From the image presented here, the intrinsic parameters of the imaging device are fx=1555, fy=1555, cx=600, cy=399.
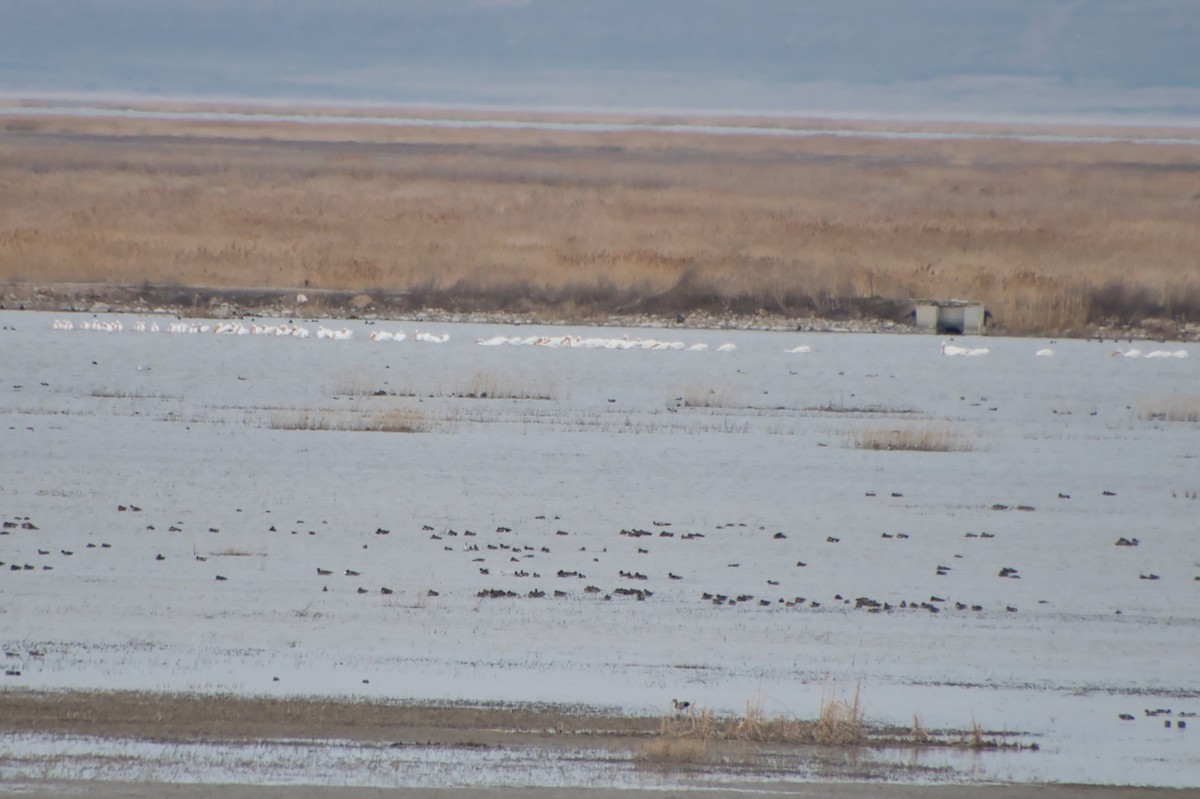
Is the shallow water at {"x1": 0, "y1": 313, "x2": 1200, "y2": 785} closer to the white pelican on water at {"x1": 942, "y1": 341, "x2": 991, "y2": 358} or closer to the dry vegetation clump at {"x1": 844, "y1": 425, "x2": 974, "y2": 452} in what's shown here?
the dry vegetation clump at {"x1": 844, "y1": 425, "x2": 974, "y2": 452}

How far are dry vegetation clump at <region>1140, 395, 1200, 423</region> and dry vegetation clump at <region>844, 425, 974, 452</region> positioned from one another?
3.03 m

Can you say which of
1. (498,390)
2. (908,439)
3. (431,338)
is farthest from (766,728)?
(431,338)

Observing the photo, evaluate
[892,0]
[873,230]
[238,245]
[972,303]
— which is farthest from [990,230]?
[892,0]

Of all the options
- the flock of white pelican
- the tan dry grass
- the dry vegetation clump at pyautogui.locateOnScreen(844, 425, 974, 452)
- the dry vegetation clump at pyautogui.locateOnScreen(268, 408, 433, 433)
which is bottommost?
the flock of white pelican

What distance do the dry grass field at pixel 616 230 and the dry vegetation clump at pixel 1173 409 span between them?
6699 millimetres

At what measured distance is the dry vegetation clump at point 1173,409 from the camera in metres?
17.6

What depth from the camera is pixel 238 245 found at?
1212 inches

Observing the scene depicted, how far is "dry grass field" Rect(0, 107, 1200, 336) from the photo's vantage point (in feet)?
87.4

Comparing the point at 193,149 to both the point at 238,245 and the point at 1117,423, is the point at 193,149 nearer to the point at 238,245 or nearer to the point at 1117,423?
the point at 238,245

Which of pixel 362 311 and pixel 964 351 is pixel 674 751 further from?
pixel 362 311

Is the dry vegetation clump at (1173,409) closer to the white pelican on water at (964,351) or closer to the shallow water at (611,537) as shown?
the shallow water at (611,537)


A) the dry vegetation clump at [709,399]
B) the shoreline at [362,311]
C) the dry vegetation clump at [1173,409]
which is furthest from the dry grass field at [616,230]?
the dry vegetation clump at [709,399]

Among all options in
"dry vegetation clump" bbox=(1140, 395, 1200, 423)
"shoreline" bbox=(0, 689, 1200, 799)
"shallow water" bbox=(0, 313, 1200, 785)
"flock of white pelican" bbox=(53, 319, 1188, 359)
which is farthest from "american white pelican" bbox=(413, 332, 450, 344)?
"shoreline" bbox=(0, 689, 1200, 799)

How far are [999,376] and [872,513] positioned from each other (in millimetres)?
9123
